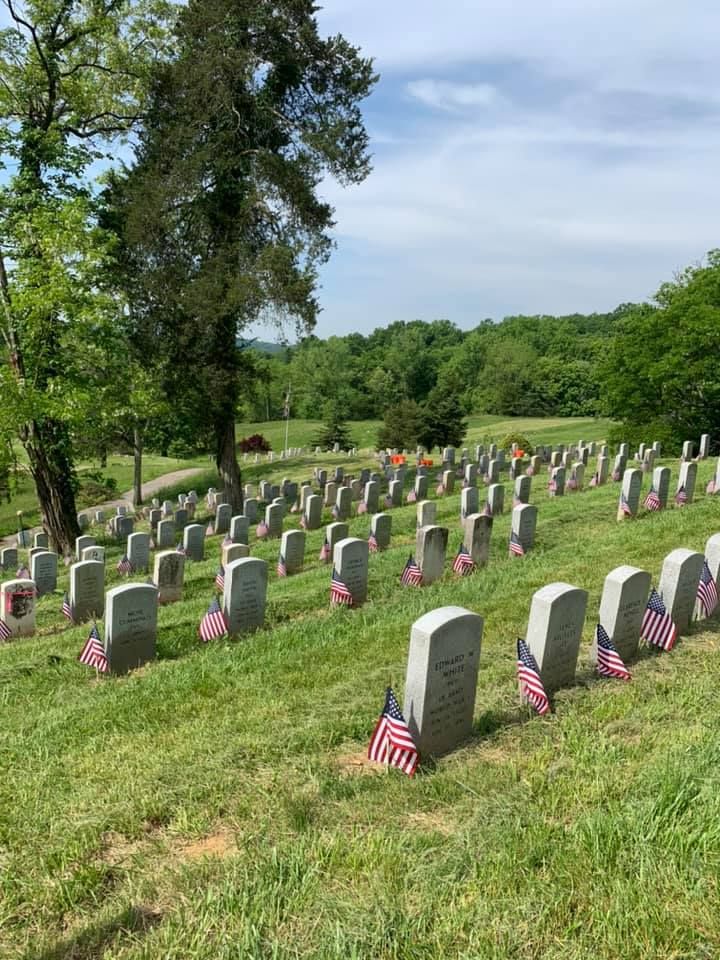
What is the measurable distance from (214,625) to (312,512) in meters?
9.30

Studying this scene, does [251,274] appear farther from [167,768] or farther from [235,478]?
[167,768]

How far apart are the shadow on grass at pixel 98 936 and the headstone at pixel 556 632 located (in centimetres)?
348

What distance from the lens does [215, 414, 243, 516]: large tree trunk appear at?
73.1 ft

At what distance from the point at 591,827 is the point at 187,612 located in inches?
271

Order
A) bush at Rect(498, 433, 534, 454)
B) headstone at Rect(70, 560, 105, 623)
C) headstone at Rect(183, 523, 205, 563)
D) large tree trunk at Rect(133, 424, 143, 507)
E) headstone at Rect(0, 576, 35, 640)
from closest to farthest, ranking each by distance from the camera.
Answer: headstone at Rect(0, 576, 35, 640) → headstone at Rect(70, 560, 105, 623) → headstone at Rect(183, 523, 205, 563) → large tree trunk at Rect(133, 424, 143, 507) → bush at Rect(498, 433, 534, 454)

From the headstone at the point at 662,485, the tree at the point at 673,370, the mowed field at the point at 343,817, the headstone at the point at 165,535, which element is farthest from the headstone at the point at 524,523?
the tree at the point at 673,370

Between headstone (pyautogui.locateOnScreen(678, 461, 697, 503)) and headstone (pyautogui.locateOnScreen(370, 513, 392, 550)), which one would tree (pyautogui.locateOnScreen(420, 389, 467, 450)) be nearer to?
headstone (pyautogui.locateOnScreen(678, 461, 697, 503))

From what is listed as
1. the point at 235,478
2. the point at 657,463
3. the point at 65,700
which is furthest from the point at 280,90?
the point at 65,700

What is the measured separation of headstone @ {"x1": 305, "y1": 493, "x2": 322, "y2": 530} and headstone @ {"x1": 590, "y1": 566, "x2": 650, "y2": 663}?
11.4 m

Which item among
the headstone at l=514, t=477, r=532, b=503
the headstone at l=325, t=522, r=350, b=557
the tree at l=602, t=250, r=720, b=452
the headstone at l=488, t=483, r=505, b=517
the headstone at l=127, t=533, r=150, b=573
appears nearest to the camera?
the headstone at l=325, t=522, r=350, b=557

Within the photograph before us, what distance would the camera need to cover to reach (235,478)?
2255 centimetres

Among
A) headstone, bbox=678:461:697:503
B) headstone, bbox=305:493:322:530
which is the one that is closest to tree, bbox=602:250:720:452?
headstone, bbox=678:461:697:503

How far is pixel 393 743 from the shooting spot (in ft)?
15.4

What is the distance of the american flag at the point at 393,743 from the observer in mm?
4661
